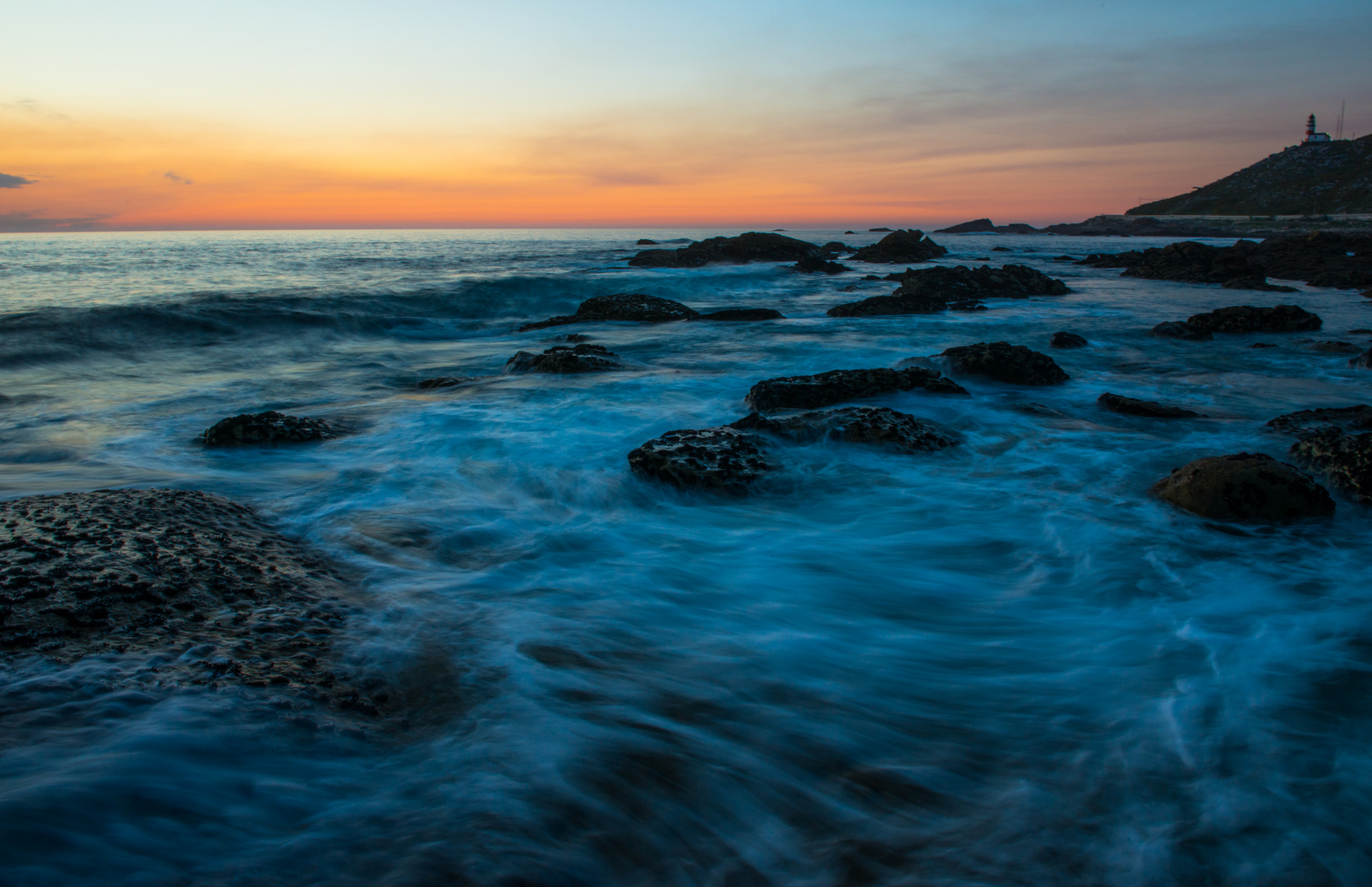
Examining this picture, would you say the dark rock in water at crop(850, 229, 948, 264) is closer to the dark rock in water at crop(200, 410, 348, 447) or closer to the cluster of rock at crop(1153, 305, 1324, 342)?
the cluster of rock at crop(1153, 305, 1324, 342)

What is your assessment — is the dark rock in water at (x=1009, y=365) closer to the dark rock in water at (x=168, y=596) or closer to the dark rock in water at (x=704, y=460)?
the dark rock in water at (x=704, y=460)

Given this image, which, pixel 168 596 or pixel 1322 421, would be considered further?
pixel 1322 421

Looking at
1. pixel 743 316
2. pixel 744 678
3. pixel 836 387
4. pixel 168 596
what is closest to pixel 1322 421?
pixel 836 387

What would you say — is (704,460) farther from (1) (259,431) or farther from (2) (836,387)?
(1) (259,431)

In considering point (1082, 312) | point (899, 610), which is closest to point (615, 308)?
point (1082, 312)

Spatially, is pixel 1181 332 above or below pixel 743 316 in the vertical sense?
below

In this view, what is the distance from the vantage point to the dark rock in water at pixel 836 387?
7.57 meters

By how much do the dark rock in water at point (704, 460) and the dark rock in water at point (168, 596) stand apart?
8.36 ft

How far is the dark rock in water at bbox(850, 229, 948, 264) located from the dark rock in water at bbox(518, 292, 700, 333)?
84.8 feet

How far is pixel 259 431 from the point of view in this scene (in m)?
6.44

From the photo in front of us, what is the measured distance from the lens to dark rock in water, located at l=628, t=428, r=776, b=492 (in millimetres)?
5363

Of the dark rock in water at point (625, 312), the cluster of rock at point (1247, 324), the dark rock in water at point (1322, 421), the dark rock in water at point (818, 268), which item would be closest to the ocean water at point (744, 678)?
the dark rock in water at point (1322, 421)

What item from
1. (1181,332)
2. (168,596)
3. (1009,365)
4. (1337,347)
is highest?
(1181,332)

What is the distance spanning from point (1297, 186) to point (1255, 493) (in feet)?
394
